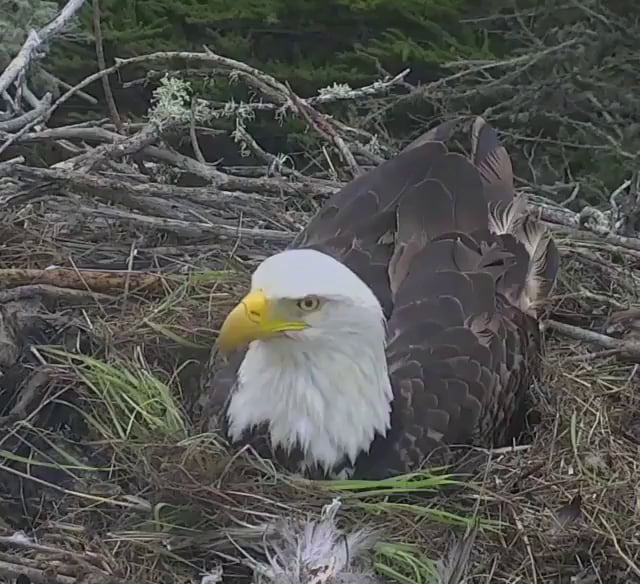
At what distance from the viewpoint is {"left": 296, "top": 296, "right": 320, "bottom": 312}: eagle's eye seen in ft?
12.0

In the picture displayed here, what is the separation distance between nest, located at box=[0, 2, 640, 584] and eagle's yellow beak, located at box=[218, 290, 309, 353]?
0.39 metres

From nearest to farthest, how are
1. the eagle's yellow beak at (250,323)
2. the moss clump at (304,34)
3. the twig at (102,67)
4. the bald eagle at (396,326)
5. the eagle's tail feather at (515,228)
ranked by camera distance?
the eagle's yellow beak at (250,323)
the bald eagle at (396,326)
the eagle's tail feather at (515,228)
the twig at (102,67)
the moss clump at (304,34)

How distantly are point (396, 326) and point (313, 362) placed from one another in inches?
22.5

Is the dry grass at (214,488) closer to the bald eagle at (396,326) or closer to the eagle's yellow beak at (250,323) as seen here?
the bald eagle at (396,326)

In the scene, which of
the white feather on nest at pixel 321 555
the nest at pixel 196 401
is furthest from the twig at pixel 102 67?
the white feather on nest at pixel 321 555

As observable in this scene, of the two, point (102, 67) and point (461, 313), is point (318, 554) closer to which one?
point (461, 313)

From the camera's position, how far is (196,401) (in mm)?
4438

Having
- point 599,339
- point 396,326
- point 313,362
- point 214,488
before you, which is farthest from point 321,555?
point 599,339

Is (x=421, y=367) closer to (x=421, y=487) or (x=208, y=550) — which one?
(x=421, y=487)

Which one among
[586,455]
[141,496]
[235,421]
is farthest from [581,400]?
[141,496]

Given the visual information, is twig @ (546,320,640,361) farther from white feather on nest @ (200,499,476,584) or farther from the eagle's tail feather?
white feather on nest @ (200,499,476,584)

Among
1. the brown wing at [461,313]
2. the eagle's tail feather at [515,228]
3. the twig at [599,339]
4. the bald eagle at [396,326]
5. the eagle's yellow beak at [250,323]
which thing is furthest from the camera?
the eagle's tail feather at [515,228]

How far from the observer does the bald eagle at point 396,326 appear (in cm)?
376

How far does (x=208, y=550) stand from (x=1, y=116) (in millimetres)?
2142
